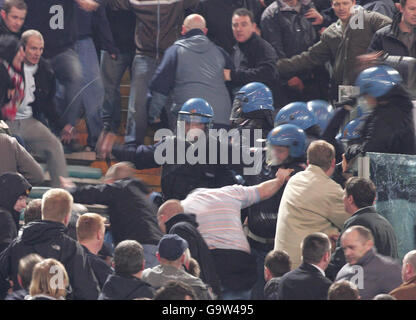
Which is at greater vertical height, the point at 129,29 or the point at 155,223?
the point at 129,29

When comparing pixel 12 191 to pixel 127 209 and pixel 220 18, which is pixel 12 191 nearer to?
pixel 127 209

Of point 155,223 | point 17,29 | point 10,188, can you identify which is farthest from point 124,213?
point 17,29

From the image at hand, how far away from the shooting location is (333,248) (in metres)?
11.0

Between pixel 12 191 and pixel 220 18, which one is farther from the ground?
pixel 220 18

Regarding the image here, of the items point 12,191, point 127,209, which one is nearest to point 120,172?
point 127,209

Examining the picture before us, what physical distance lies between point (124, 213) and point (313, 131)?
6.88 ft

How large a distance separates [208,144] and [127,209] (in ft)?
3.22

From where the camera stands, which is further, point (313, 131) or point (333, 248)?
point (313, 131)

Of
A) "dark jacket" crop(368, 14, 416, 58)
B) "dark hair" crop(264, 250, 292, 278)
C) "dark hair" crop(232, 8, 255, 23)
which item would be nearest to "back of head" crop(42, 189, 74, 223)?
"dark hair" crop(264, 250, 292, 278)

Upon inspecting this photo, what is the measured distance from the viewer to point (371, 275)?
10.0m

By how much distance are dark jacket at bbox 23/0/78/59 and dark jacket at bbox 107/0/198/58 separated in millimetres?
625

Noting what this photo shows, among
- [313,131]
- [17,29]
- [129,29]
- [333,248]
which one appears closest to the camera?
[333,248]
